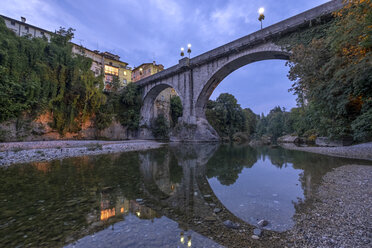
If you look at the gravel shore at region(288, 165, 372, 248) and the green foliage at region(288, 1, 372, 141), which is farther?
the green foliage at region(288, 1, 372, 141)

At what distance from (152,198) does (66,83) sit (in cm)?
2121

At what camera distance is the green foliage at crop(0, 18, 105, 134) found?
46.9 ft

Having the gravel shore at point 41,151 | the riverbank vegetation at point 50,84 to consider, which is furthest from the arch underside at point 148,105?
the gravel shore at point 41,151

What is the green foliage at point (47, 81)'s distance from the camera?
46.9ft

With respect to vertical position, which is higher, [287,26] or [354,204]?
[287,26]

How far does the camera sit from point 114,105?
84.3ft

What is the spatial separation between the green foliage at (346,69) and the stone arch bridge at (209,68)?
16.3 feet

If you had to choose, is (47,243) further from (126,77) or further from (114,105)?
(126,77)

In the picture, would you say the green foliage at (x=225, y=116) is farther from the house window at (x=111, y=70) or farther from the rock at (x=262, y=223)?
the rock at (x=262, y=223)

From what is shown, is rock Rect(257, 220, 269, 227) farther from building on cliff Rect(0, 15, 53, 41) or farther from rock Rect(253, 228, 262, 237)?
building on cliff Rect(0, 15, 53, 41)

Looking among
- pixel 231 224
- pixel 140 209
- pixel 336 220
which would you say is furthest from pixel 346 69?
pixel 140 209

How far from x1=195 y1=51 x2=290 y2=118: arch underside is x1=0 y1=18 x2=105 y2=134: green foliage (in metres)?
13.7

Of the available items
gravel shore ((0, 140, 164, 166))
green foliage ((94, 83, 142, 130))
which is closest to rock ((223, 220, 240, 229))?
gravel shore ((0, 140, 164, 166))

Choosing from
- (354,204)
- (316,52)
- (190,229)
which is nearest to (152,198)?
(190,229)
